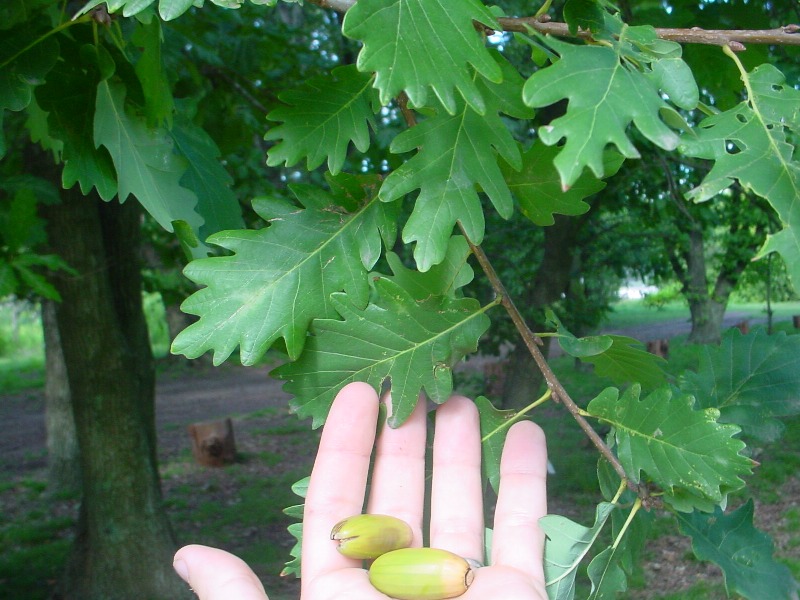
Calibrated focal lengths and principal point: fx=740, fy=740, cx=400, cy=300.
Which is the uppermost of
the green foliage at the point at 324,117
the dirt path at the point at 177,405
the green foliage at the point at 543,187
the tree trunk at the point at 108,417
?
the green foliage at the point at 324,117

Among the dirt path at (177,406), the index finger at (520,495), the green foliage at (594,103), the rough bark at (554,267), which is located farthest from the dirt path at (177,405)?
the green foliage at (594,103)

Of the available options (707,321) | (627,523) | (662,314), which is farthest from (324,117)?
(662,314)

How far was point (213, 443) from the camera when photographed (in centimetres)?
703

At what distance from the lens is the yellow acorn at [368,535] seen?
1.02 meters

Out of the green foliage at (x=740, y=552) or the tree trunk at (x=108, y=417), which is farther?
the tree trunk at (x=108, y=417)

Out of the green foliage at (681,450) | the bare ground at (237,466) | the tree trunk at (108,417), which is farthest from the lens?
the bare ground at (237,466)

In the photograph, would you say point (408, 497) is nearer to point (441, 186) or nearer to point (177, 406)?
point (441, 186)

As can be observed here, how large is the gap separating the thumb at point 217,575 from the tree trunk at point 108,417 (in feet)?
7.80

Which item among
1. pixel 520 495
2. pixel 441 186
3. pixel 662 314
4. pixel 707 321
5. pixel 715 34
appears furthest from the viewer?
pixel 662 314

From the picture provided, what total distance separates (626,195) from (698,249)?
304 inches

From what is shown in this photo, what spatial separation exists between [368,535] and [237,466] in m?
6.35

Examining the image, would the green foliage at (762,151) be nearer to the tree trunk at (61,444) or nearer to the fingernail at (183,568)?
the fingernail at (183,568)

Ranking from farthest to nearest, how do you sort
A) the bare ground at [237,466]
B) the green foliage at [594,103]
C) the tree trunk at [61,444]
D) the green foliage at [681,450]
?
the tree trunk at [61,444], the bare ground at [237,466], the green foliage at [681,450], the green foliage at [594,103]

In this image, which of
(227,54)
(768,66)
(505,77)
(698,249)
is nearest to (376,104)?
(505,77)
